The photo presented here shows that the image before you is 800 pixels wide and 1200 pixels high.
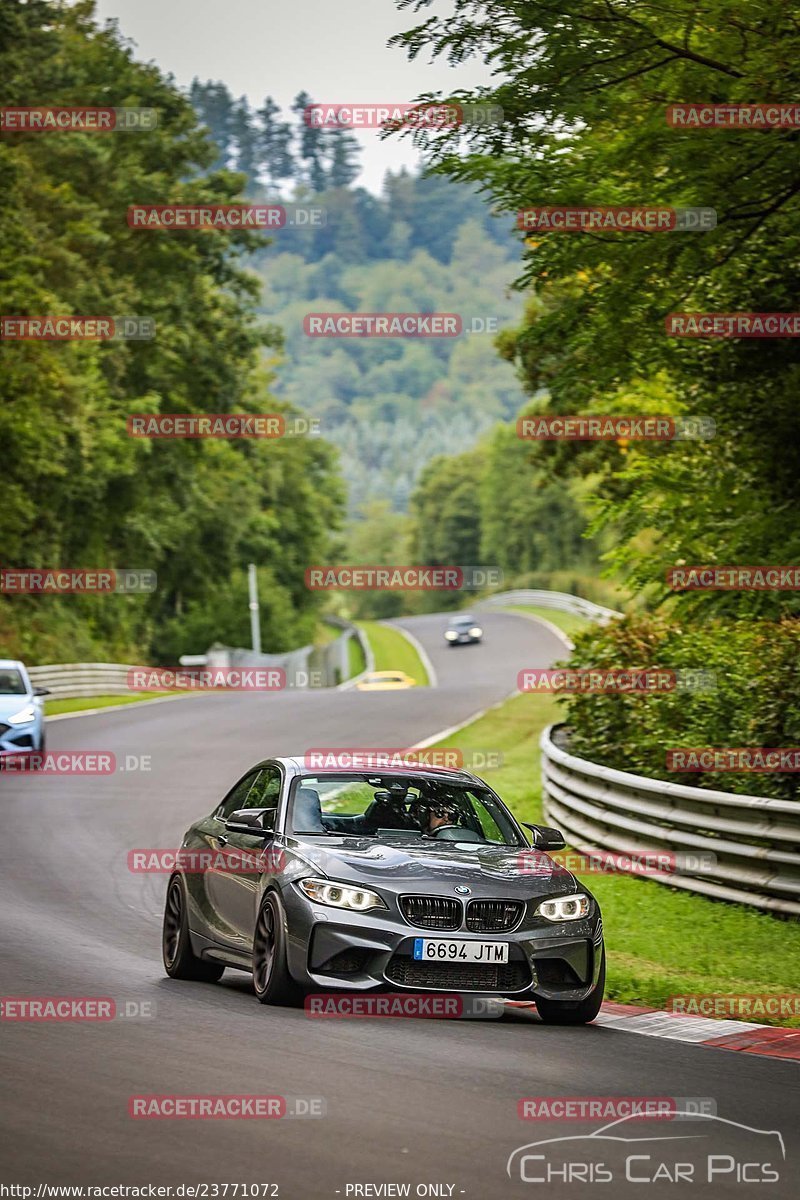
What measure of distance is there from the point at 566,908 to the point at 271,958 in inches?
65.3

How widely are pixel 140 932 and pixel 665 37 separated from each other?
806 cm

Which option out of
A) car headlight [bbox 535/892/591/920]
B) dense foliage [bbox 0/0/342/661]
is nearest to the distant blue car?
dense foliage [bbox 0/0/342/661]

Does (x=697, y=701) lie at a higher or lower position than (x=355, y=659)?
higher

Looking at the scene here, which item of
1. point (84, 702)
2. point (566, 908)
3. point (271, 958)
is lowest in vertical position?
point (84, 702)

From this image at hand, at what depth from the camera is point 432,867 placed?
384 inches

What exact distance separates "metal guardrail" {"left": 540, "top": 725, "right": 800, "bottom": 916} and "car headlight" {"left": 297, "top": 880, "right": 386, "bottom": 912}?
4318 mm

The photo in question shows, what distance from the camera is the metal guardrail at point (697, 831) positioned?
13.0m

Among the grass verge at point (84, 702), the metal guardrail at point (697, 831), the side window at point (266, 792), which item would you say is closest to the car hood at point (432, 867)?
the side window at point (266, 792)

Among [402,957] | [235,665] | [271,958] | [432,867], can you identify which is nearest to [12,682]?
[271,958]

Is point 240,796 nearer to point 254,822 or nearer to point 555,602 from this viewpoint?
point 254,822

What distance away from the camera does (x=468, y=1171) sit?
6121 millimetres

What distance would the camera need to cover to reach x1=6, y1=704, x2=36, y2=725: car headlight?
86.0 feet

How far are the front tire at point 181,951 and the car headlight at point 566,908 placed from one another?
2383mm

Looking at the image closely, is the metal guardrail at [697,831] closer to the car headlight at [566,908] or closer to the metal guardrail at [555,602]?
the car headlight at [566,908]
